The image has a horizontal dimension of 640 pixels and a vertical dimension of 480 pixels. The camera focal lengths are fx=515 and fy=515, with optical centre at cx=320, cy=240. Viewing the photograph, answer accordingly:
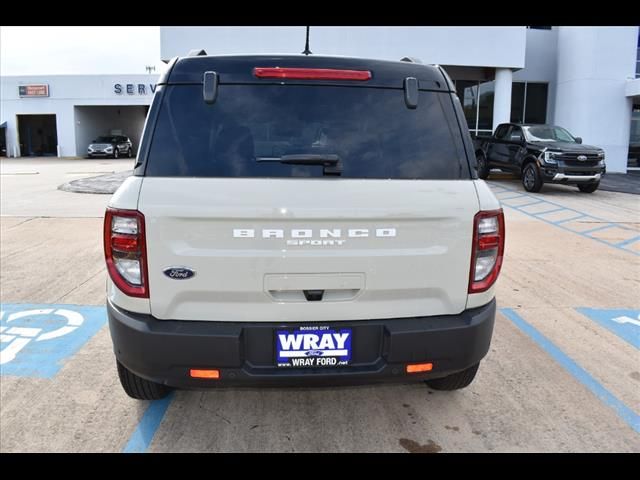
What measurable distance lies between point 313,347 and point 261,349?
0.79ft

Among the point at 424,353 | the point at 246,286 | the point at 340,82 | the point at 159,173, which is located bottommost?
the point at 424,353

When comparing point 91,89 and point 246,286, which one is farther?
point 91,89

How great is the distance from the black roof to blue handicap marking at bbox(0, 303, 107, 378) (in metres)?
2.34

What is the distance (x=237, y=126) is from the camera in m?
2.46

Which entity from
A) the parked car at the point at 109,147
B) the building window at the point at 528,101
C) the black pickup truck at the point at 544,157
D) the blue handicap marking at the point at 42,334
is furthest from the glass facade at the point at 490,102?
the parked car at the point at 109,147

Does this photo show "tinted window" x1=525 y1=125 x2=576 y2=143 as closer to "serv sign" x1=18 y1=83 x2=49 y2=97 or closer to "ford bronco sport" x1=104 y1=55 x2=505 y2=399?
"ford bronco sport" x1=104 y1=55 x2=505 y2=399

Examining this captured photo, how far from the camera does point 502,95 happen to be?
18531 millimetres

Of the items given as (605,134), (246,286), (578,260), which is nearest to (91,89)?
(605,134)

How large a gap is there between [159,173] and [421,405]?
6.89 ft

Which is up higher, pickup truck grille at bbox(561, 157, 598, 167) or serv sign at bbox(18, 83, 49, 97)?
serv sign at bbox(18, 83, 49, 97)

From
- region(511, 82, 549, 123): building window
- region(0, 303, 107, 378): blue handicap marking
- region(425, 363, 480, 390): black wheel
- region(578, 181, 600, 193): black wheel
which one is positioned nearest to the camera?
region(425, 363, 480, 390): black wheel

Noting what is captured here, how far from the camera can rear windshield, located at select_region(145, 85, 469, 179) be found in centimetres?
241

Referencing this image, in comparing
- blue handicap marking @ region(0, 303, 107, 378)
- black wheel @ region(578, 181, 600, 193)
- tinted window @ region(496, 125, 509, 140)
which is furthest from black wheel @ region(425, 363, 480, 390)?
tinted window @ region(496, 125, 509, 140)

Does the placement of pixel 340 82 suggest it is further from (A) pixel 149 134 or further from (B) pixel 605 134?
(B) pixel 605 134
